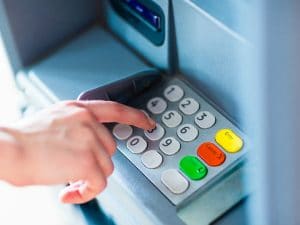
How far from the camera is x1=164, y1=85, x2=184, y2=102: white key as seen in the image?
0.67 m

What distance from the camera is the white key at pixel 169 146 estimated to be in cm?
62

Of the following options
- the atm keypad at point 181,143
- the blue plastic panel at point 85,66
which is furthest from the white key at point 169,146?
the blue plastic panel at point 85,66

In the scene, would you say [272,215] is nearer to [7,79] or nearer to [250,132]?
[250,132]

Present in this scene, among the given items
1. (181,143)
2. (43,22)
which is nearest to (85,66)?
(43,22)

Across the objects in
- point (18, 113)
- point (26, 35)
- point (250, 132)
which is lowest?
point (18, 113)

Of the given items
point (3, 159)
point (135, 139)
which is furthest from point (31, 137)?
point (135, 139)

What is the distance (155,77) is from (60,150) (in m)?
0.19

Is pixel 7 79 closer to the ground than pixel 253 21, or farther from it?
closer to the ground

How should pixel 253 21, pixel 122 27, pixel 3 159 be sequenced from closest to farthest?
pixel 253 21, pixel 3 159, pixel 122 27

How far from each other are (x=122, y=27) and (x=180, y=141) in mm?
191

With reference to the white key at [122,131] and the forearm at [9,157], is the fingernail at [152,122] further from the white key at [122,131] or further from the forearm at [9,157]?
the forearm at [9,157]

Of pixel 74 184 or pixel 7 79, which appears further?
pixel 7 79

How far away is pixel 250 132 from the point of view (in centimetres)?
37

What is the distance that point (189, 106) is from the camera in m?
0.65
